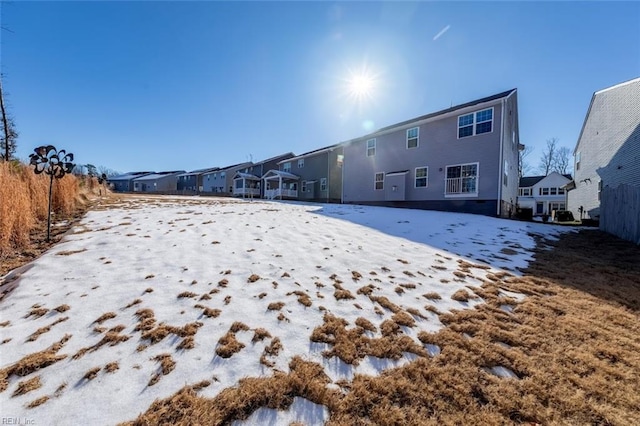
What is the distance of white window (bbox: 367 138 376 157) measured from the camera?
19.7 m

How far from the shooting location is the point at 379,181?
1922 cm

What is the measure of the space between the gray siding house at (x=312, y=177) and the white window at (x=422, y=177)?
892cm

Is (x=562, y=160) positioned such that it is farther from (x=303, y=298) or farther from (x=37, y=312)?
(x=37, y=312)

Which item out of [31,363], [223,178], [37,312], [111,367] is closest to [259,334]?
[111,367]

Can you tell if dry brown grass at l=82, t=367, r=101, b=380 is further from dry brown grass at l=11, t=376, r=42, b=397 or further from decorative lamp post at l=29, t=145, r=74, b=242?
decorative lamp post at l=29, t=145, r=74, b=242

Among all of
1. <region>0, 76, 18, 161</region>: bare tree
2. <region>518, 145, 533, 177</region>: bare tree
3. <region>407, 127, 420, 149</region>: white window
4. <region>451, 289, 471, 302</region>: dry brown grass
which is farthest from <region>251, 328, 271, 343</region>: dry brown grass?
<region>518, 145, 533, 177</region>: bare tree

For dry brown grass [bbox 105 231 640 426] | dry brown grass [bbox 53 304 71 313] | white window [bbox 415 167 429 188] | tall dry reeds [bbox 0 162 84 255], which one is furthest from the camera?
white window [bbox 415 167 429 188]

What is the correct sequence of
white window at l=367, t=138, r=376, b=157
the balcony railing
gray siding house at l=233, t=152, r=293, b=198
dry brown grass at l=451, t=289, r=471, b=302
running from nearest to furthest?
dry brown grass at l=451, t=289, r=471, b=302, white window at l=367, t=138, r=376, b=157, the balcony railing, gray siding house at l=233, t=152, r=293, b=198

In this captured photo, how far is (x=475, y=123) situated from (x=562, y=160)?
45787 millimetres

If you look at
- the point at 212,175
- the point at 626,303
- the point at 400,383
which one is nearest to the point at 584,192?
the point at 626,303

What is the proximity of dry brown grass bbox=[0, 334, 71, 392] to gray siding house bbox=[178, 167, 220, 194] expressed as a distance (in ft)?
146

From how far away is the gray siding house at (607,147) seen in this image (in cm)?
1327

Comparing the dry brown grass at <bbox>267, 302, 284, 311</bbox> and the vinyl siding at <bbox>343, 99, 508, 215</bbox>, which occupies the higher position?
the vinyl siding at <bbox>343, 99, 508, 215</bbox>

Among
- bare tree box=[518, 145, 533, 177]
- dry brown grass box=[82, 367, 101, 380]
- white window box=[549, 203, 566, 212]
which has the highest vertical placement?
bare tree box=[518, 145, 533, 177]
